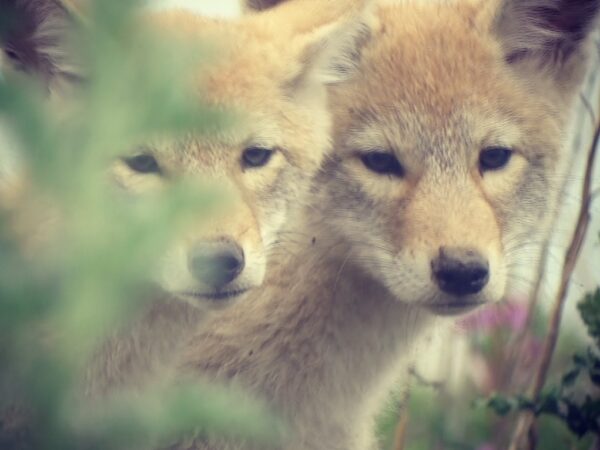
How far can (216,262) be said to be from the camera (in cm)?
118

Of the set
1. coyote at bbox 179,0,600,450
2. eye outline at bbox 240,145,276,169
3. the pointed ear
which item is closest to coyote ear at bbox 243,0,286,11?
the pointed ear

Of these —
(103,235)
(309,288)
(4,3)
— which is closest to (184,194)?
(103,235)

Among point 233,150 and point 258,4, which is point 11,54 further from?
point 258,4

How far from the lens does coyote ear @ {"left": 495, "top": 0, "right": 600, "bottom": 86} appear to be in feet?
4.92

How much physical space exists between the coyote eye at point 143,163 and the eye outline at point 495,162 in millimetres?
544

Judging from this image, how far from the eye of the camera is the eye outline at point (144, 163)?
1.18m

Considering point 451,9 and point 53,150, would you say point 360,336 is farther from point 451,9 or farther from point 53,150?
point 53,150

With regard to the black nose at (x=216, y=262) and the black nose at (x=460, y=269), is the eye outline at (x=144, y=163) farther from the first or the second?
the black nose at (x=460, y=269)

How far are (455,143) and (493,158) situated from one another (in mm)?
75

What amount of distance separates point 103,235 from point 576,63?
1073 millimetres

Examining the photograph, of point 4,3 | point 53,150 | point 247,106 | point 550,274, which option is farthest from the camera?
point 550,274

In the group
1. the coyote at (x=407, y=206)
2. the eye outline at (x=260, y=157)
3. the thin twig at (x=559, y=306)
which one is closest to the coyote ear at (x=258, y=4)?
the coyote at (x=407, y=206)

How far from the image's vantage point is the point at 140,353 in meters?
1.38

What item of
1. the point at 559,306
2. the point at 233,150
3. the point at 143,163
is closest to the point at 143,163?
the point at 143,163
